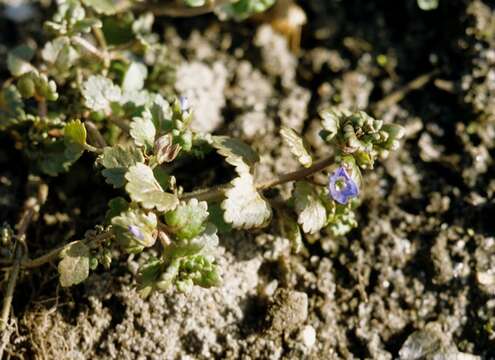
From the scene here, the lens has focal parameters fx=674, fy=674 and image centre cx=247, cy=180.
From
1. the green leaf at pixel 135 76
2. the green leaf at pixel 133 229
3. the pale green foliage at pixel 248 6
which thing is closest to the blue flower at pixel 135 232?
the green leaf at pixel 133 229

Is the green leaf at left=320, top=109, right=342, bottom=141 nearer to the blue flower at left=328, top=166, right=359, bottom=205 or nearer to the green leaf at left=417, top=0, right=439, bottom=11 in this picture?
the blue flower at left=328, top=166, right=359, bottom=205

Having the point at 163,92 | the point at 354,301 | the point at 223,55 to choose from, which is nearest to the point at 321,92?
the point at 223,55

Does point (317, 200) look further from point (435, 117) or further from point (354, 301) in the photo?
point (435, 117)

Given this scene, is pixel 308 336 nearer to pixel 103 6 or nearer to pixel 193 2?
pixel 193 2

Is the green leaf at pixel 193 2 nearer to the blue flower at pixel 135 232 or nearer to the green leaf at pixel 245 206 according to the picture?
the green leaf at pixel 245 206

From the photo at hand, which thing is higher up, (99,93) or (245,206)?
(99,93)

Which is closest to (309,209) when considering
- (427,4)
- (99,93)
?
(99,93)

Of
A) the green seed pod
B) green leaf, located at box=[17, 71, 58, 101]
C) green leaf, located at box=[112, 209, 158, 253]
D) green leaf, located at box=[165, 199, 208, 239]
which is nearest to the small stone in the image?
green leaf, located at box=[165, 199, 208, 239]
